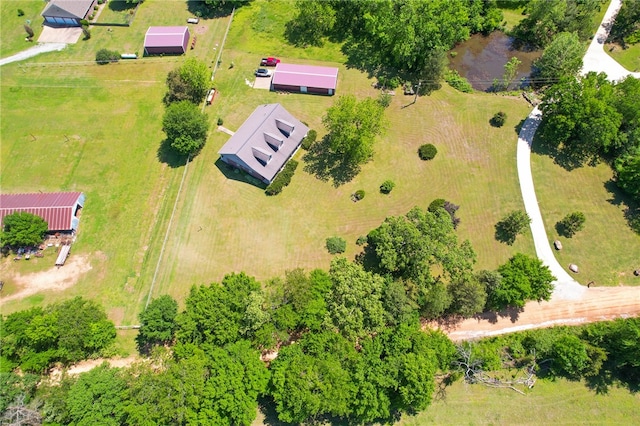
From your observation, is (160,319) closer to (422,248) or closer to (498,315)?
(422,248)

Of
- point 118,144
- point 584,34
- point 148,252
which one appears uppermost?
point 584,34

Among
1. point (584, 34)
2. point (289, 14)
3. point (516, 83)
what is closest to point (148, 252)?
point (289, 14)

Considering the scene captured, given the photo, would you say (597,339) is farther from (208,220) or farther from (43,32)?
(43,32)

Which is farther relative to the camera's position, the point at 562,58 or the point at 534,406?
the point at 562,58

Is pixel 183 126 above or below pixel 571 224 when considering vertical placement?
above

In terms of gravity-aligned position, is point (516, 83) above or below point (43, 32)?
above

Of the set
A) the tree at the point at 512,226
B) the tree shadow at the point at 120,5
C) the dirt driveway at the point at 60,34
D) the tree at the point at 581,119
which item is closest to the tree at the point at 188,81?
the dirt driveway at the point at 60,34

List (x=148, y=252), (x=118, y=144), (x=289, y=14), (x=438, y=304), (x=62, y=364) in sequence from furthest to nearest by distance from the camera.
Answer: (x=289, y=14), (x=118, y=144), (x=148, y=252), (x=62, y=364), (x=438, y=304)

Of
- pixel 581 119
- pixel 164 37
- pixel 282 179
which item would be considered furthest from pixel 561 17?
pixel 164 37
